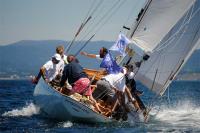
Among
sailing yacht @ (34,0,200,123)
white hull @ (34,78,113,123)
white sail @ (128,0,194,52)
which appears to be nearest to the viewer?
white hull @ (34,78,113,123)

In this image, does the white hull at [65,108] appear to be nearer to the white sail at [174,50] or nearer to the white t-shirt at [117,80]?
the white t-shirt at [117,80]

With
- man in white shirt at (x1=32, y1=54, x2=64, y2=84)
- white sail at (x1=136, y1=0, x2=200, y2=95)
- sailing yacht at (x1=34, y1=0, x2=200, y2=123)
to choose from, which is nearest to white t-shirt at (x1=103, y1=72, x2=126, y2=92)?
sailing yacht at (x1=34, y1=0, x2=200, y2=123)

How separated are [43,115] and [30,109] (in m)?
2.98

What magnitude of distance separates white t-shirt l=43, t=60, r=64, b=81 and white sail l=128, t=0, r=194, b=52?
3245 mm

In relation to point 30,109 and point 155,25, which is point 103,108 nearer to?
point 155,25

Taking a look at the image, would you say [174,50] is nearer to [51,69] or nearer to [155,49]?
[155,49]

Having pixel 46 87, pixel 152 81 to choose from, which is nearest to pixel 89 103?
pixel 46 87

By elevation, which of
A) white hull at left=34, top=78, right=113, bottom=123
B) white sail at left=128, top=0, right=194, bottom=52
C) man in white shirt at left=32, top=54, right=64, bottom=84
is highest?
white sail at left=128, top=0, right=194, bottom=52

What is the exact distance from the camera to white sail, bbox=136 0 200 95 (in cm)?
2214

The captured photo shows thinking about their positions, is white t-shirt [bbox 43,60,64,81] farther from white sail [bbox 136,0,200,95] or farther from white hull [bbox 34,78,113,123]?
white sail [bbox 136,0,200,95]

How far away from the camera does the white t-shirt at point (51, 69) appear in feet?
70.6

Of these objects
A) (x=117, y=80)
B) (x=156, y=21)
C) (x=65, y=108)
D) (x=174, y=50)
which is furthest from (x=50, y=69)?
(x=174, y=50)

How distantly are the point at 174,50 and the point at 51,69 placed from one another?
212 inches

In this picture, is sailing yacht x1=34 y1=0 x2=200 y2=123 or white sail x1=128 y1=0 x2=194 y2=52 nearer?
sailing yacht x1=34 y1=0 x2=200 y2=123
